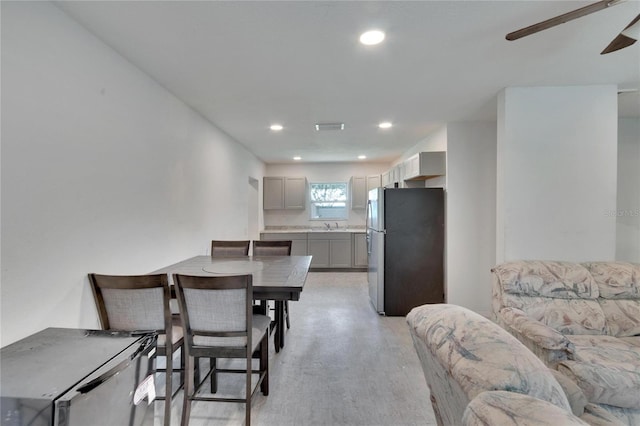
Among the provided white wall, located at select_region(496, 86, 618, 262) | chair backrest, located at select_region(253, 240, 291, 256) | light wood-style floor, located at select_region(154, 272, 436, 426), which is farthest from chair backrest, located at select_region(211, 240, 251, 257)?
white wall, located at select_region(496, 86, 618, 262)

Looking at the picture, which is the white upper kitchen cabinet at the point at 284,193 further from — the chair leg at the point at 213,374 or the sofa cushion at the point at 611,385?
the sofa cushion at the point at 611,385

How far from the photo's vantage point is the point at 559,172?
108 inches

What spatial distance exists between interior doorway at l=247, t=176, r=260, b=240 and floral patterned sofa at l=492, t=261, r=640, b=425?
4.55 meters

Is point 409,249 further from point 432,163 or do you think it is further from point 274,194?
point 274,194

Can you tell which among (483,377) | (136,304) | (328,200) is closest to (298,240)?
(328,200)

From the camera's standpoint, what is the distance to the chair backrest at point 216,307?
68.1 inches

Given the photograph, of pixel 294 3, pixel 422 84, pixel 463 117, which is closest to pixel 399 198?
pixel 463 117

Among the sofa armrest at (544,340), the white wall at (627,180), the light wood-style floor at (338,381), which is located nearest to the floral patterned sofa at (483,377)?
the sofa armrest at (544,340)

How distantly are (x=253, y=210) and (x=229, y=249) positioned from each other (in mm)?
2884

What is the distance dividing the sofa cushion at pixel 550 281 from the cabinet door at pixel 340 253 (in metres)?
4.10

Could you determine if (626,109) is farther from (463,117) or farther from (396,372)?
(396,372)

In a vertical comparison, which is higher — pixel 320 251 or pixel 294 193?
pixel 294 193

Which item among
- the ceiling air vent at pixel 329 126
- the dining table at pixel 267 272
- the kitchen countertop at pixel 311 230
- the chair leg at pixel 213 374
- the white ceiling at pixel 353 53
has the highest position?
the white ceiling at pixel 353 53

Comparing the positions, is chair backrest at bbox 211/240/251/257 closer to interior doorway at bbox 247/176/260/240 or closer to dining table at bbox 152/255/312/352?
dining table at bbox 152/255/312/352
